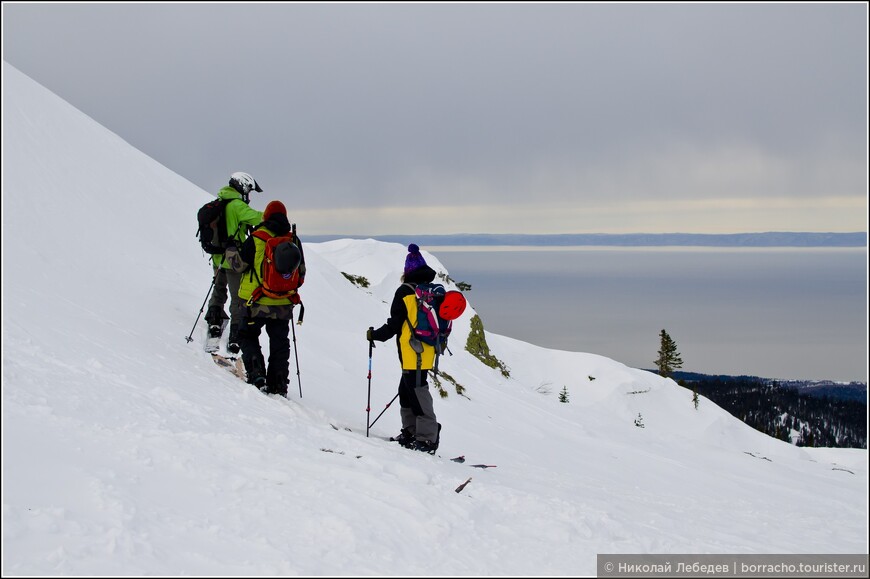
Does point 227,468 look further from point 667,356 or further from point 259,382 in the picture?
point 667,356

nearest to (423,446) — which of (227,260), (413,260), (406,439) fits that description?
(406,439)

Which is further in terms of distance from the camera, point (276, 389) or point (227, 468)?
point (276, 389)

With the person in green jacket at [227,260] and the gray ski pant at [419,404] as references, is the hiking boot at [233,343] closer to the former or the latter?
the person in green jacket at [227,260]

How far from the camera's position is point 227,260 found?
912 cm

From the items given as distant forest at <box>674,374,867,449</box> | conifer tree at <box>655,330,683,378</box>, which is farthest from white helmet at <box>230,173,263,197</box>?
distant forest at <box>674,374,867,449</box>

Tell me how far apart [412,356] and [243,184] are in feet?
13.2

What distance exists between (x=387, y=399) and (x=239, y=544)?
11162mm

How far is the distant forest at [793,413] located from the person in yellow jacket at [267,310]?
145 m

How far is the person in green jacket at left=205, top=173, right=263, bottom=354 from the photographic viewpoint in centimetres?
908

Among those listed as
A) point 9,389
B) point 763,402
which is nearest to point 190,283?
point 9,389

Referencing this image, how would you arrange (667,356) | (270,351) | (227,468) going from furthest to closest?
(667,356), (270,351), (227,468)

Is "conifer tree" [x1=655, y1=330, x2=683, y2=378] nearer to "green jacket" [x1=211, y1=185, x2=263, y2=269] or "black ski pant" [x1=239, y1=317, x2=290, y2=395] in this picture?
"black ski pant" [x1=239, y1=317, x2=290, y2=395]

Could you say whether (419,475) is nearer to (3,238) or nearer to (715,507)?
(715,507)

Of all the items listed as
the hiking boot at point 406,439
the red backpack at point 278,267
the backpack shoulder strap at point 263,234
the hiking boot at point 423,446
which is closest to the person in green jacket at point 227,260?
the backpack shoulder strap at point 263,234
